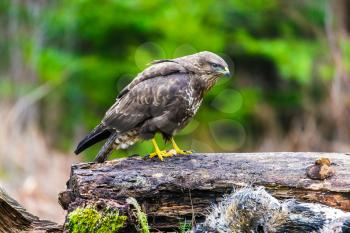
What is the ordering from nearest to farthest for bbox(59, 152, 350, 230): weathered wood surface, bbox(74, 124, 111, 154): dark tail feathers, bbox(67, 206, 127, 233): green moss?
bbox(67, 206, 127, 233): green moss, bbox(59, 152, 350, 230): weathered wood surface, bbox(74, 124, 111, 154): dark tail feathers

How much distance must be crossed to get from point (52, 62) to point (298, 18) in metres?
4.97

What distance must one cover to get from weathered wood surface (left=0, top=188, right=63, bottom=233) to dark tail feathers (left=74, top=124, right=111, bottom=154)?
73cm

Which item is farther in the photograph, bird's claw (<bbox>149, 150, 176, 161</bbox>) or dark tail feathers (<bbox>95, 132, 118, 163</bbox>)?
dark tail feathers (<bbox>95, 132, 118, 163</bbox>)

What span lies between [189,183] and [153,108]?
1.07 metres

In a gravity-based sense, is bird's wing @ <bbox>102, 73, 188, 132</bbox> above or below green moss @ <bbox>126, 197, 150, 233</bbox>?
above

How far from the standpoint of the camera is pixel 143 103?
670 centimetres

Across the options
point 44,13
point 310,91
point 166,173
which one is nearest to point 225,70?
point 166,173

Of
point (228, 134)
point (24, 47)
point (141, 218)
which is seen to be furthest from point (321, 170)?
point (228, 134)

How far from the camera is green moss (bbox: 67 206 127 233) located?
213 inches

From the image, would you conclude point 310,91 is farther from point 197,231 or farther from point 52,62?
point 197,231

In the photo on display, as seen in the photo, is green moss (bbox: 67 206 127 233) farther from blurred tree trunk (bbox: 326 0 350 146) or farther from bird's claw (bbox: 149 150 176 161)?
blurred tree trunk (bbox: 326 0 350 146)

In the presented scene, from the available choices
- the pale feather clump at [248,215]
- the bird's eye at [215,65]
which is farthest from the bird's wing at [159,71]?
the pale feather clump at [248,215]

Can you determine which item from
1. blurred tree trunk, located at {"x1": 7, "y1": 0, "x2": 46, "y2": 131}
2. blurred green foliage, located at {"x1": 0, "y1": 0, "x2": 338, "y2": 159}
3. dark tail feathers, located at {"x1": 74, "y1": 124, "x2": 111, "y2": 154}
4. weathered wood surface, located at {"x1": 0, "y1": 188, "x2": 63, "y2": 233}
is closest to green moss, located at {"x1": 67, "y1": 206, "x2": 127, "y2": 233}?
weathered wood surface, located at {"x1": 0, "y1": 188, "x2": 63, "y2": 233}

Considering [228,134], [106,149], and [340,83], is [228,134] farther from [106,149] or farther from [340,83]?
[106,149]
